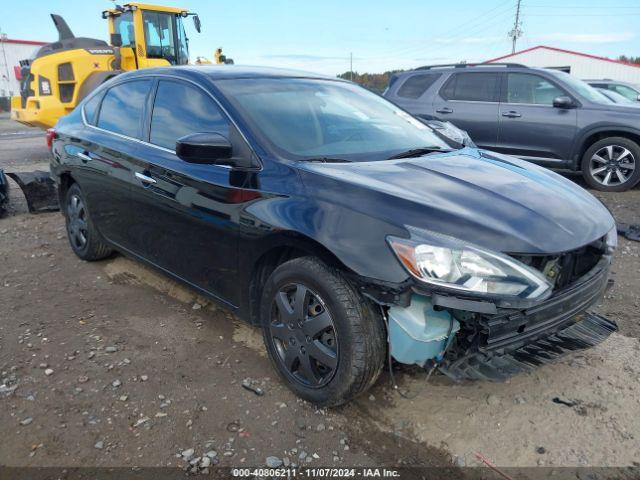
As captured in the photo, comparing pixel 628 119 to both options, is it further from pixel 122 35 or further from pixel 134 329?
pixel 122 35

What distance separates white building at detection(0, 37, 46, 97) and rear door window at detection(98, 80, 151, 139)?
134 ft

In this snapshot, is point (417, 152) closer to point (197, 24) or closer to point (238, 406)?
point (238, 406)

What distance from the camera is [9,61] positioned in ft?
127

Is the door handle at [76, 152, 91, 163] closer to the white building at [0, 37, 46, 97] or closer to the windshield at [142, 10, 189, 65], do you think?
the windshield at [142, 10, 189, 65]

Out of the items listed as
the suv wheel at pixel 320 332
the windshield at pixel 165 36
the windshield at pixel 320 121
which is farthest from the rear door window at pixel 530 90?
the windshield at pixel 165 36

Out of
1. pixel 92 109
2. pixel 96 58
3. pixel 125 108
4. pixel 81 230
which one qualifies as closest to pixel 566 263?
pixel 125 108

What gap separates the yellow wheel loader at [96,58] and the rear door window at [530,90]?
7.38 meters

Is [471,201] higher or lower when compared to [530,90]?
lower

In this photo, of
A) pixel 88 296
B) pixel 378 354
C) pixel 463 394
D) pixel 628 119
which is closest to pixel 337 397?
pixel 378 354

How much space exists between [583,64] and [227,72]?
39107 mm

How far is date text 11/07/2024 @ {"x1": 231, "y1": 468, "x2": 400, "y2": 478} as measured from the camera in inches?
86.6

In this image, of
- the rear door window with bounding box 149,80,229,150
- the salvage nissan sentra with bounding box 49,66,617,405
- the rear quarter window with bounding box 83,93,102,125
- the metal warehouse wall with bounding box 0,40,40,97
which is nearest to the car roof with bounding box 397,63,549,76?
the salvage nissan sentra with bounding box 49,66,617,405

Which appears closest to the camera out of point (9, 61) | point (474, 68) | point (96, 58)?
point (474, 68)

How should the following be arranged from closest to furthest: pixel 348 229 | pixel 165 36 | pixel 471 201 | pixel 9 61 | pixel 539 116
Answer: pixel 348 229, pixel 471 201, pixel 539 116, pixel 165 36, pixel 9 61
